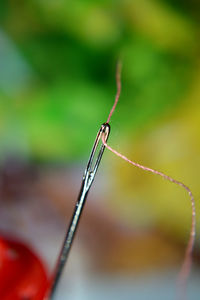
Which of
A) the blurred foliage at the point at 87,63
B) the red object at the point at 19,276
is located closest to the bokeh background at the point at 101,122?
the blurred foliage at the point at 87,63

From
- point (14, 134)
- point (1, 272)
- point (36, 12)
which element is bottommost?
point (1, 272)

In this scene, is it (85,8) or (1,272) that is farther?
(85,8)

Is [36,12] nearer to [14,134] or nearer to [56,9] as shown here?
[56,9]

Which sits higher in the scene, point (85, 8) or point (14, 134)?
point (85, 8)

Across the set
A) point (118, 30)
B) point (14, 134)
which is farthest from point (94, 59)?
point (14, 134)

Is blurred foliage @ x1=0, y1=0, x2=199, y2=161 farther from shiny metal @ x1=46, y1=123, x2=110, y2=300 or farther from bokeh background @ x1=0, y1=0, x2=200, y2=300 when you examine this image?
shiny metal @ x1=46, y1=123, x2=110, y2=300

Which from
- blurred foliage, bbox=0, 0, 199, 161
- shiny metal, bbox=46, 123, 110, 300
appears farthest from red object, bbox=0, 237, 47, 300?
blurred foliage, bbox=0, 0, 199, 161
